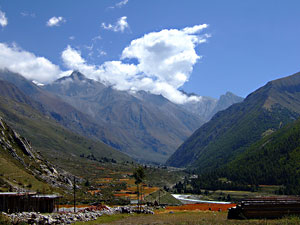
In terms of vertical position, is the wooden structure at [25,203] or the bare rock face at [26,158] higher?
the bare rock face at [26,158]

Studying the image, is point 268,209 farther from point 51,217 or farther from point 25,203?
point 25,203

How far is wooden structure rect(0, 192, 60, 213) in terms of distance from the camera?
5309 centimetres

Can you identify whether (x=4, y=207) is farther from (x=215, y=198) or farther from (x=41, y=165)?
(x=215, y=198)

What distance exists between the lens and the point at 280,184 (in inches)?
7766

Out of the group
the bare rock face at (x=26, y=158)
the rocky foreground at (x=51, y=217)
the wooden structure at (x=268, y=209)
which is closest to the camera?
the rocky foreground at (x=51, y=217)

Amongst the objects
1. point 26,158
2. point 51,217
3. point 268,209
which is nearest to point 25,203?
point 51,217

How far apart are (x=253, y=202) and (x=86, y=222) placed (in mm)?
27227

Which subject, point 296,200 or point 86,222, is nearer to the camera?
point 86,222

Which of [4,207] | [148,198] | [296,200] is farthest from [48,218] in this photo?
[148,198]

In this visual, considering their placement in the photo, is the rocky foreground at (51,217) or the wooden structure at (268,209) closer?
the rocky foreground at (51,217)

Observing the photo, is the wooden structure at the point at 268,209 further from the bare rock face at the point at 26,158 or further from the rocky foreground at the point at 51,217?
the bare rock face at the point at 26,158

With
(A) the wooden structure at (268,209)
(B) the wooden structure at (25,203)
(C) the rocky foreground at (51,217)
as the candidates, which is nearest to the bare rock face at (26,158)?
(B) the wooden structure at (25,203)

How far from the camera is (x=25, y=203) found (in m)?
55.7

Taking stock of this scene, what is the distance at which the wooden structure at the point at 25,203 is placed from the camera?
53094mm
